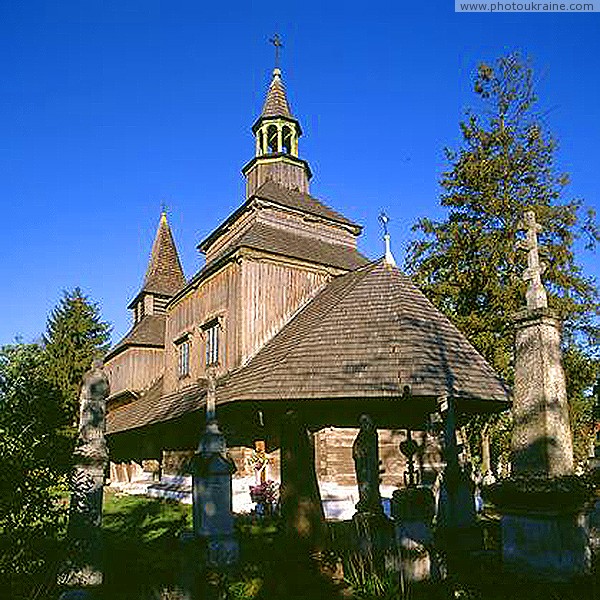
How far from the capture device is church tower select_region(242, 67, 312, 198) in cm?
2514

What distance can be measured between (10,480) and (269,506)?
9.61 m

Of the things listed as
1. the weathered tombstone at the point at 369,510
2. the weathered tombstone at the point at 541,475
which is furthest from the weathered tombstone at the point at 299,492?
the weathered tombstone at the point at 541,475

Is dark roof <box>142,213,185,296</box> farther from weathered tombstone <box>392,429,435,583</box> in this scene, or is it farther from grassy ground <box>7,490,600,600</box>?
weathered tombstone <box>392,429,435,583</box>

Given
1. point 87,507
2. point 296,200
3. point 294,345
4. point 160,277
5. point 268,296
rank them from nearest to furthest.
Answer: point 87,507 → point 294,345 → point 268,296 → point 296,200 → point 160,277

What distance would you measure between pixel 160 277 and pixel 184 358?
15369mm

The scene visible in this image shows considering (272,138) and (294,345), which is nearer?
(294,345)

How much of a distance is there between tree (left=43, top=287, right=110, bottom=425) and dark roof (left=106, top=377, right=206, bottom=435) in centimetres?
1153

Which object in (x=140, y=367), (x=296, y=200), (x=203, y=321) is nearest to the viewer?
(x=203, y=321)

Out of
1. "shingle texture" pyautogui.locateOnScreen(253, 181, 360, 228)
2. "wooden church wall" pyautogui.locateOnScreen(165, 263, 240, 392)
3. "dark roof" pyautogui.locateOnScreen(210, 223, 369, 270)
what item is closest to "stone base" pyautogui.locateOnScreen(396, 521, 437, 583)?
"wooden church wall" pyautogui.locateOnScreen(165, 263, 240, 392)

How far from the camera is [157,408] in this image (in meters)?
21.2

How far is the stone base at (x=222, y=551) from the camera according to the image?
7.50 m

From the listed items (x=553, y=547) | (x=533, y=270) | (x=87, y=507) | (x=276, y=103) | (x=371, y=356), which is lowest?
(x=553, y=547)

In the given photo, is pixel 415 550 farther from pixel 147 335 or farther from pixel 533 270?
pixel 147 335

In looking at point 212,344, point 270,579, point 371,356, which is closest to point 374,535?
point 270,579
